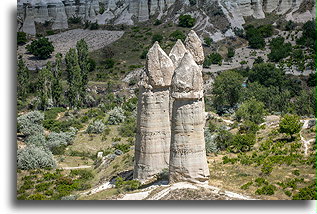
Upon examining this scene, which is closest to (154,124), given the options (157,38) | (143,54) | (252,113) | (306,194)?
(306,194)

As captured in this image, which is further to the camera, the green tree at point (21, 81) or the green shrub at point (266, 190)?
the green tree at point (21, 81)

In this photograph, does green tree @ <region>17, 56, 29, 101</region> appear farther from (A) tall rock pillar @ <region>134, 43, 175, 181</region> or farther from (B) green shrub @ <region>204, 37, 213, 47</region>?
(B) green shrub @ <region>204, 37, 213, 47</region>

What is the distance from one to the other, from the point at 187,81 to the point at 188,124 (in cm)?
167

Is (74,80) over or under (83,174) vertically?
over

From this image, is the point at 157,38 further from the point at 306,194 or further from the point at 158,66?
the point at 306,194

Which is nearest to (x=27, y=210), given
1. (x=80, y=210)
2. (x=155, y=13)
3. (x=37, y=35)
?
(x=80, y=210)

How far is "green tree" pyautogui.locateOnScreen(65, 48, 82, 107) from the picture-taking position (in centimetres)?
5099

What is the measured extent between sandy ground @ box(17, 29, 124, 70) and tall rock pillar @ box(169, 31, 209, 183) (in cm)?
6253

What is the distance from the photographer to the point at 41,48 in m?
78.1

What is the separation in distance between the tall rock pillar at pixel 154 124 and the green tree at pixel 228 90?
26859 millimetres

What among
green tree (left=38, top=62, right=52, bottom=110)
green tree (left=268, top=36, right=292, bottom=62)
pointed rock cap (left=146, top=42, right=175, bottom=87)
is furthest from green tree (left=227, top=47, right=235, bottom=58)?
pointed rock cap (left=146, top=42, right=175, bottom=87)

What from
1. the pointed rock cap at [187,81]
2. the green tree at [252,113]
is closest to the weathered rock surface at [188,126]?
the pointed rock cap at [187,81]

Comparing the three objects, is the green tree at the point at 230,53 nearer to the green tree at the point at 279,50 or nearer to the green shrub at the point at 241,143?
the green tree at the point at 279,50

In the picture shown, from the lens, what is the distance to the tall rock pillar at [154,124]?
2145 cm
